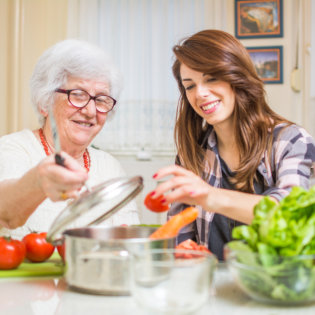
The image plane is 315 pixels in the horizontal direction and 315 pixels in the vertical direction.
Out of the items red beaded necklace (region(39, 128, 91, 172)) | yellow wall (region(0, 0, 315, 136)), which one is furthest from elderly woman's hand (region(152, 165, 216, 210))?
yellow wall (region(0, 0, 315, 136))

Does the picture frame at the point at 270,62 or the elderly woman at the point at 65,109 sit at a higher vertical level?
the picture frame at the point at 270,62

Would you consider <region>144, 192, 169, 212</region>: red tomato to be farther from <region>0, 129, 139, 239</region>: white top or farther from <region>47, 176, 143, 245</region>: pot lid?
<region>0, 129, 139, 239</region>: white top

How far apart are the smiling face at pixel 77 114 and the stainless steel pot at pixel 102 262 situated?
3.15 ft

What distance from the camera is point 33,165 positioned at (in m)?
1.72

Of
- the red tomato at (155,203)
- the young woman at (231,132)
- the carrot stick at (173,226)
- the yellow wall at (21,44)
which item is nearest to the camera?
the carrot stick at (173,226)

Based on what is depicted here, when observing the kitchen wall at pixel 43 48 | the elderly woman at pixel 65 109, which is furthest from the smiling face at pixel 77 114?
the kitchen wall at pixel 43 48

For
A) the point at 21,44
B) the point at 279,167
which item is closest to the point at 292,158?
the point at 279,167

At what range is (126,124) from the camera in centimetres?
324

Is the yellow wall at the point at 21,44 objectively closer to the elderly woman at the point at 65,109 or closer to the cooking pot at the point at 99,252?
the elderly woman at the point at 65,109

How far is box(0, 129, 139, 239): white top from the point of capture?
1.64 metres

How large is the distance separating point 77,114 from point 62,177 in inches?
33.2

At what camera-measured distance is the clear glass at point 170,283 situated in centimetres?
67

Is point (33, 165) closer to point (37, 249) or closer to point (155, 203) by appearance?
point (37, 249)

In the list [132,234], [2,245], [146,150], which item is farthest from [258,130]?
[146,150]
